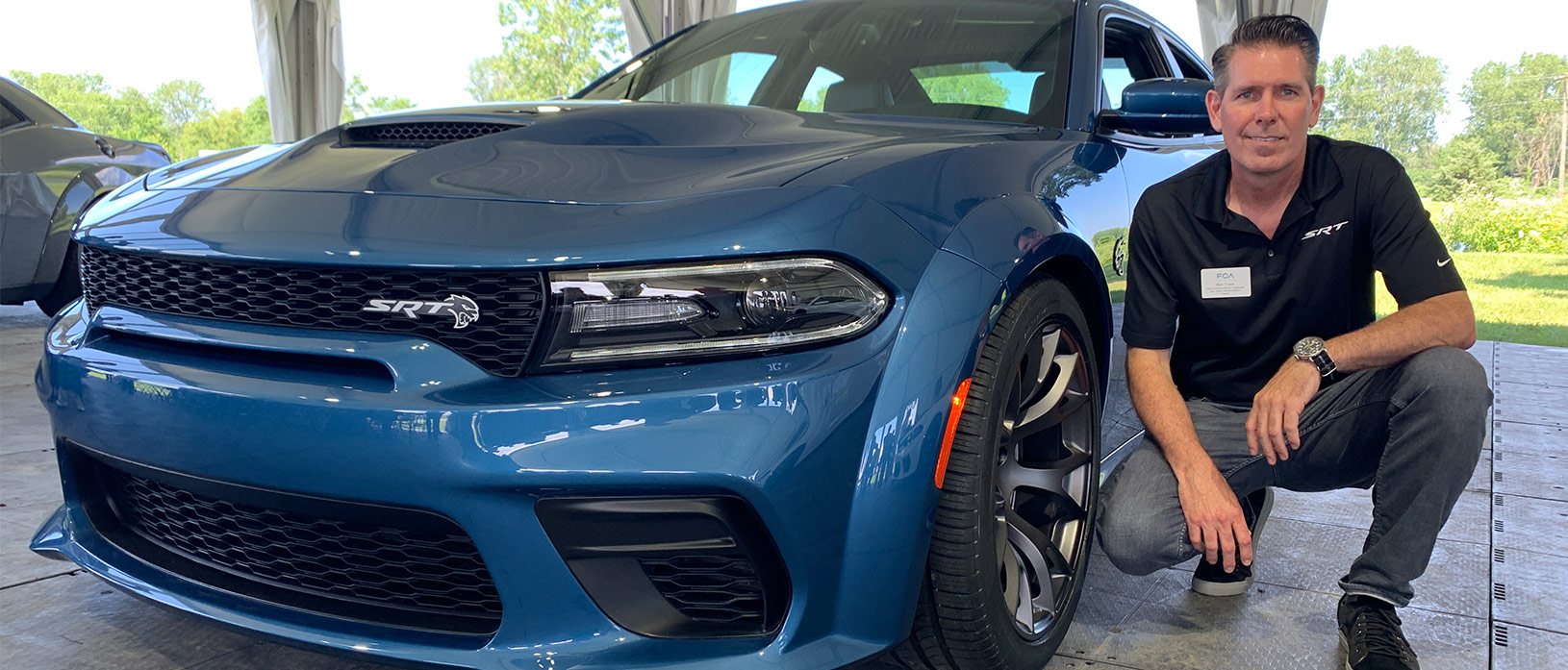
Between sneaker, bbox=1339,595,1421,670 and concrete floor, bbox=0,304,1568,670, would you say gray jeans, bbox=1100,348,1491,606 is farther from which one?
concrete floor, bbox=0,304,1568,670

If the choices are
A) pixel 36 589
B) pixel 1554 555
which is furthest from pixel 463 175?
pixel 1554 555

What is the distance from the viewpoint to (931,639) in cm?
137

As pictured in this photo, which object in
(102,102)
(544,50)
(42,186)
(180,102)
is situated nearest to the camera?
(42,186)

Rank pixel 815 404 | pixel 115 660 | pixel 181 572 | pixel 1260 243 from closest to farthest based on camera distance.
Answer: pixel 815 404, pixel 181 572, pixel 115 660, pixel 1260 243

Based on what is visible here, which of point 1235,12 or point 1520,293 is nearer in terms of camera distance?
point 1235,12

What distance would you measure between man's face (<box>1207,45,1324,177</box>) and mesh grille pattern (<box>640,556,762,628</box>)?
3.81 ft

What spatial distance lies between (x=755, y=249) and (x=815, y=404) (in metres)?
0.18

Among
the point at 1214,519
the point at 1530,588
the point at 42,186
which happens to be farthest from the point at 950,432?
Result: the point at 42,186

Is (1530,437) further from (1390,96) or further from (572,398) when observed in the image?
(1390,96)

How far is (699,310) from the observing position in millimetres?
1183

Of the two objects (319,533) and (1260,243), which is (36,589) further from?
(1260,243)

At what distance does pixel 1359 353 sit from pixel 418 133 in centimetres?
151

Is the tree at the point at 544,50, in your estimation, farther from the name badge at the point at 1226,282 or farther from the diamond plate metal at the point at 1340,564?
the name badge at the point at 1226,282

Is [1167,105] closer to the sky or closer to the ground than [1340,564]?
closer to the sky
